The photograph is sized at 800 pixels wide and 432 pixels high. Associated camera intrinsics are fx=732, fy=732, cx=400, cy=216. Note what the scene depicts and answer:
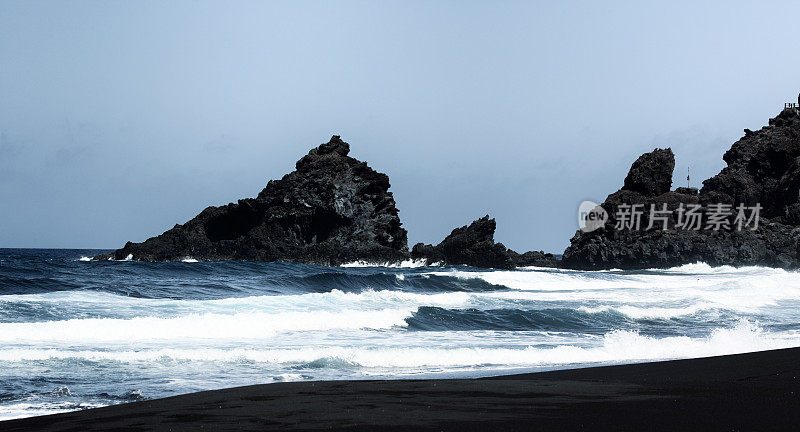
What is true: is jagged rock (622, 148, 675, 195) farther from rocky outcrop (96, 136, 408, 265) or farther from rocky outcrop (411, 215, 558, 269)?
rocky outcrop (96, 136, 408, 265)

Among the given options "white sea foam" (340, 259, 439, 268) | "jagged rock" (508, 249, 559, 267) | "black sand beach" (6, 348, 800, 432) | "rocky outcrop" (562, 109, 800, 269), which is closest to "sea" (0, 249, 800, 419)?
"black sand beach" (6, 348, 800, 432)

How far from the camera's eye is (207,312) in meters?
15.8

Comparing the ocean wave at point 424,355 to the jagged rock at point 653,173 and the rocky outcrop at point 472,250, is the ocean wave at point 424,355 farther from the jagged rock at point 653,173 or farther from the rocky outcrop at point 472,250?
the jagged rock at point 653,173

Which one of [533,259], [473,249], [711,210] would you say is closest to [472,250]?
[473,249]

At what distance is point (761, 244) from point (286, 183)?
131 ft

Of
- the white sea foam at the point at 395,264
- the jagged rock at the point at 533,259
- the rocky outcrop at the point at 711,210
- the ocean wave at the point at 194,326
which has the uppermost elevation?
the rocky outcrop at the point at 711,210

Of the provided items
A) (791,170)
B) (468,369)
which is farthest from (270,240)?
(468,369)

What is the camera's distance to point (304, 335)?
13.4 m

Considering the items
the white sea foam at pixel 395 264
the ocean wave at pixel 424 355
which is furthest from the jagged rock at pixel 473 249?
the ocean wave at pixel 424 355

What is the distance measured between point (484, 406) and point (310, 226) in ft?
196

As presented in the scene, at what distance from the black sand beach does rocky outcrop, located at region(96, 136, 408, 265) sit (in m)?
54.3

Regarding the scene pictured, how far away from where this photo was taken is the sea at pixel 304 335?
844cm

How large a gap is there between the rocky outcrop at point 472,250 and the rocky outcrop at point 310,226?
Result: 3042 mm

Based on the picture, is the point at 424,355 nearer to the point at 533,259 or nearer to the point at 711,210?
the point at 711,210
